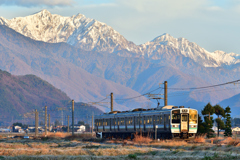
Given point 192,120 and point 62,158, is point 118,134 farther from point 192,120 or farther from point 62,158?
point 62,158

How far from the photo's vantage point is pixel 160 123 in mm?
58188

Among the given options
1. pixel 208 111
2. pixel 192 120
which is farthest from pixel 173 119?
pixel 208 111

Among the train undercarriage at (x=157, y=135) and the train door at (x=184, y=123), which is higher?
the train door at (x=184, y=123)

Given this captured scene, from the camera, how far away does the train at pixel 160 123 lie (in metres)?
56.6

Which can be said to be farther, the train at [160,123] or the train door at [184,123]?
the train door at [184,123]

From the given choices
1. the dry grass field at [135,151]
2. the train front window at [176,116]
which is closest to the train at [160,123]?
the train front window at [176,116]

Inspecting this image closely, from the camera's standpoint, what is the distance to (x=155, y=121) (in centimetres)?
5916

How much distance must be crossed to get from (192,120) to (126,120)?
38.7 feet

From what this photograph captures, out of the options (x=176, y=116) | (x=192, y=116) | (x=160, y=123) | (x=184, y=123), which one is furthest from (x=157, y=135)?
(x=192, y=116)

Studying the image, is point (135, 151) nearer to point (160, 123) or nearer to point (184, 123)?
point (184, 123)

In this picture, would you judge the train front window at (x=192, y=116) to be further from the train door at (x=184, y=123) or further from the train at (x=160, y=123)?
the train door at (x=184, y=123)

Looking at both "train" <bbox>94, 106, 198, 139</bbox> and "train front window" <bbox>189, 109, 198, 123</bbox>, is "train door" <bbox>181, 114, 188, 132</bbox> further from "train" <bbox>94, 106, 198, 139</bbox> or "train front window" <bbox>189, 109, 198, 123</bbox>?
"train front window" <bbox>189, 109, 198, 123</bbox>

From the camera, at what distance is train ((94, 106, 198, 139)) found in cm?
5662

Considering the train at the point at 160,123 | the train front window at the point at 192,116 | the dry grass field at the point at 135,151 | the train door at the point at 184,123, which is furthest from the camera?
the train front window at the point at 192,116
